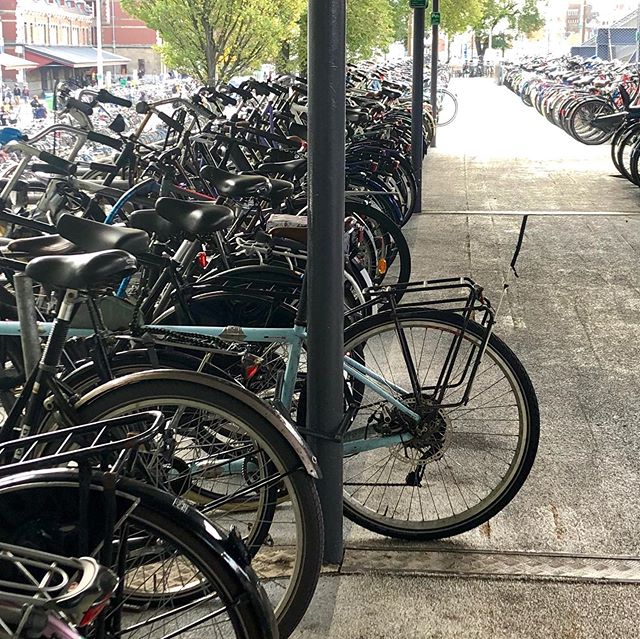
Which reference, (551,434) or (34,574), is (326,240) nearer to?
(34,574)

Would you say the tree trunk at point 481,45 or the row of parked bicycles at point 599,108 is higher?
the tree trunk at point 481,45

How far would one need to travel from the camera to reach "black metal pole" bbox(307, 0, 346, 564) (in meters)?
2.52

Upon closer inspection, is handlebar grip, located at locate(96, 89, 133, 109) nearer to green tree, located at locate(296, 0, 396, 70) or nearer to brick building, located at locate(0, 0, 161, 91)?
brick building, located at locate(0, 0, 161, 91)

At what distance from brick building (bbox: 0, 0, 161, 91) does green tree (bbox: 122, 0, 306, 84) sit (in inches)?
69.1

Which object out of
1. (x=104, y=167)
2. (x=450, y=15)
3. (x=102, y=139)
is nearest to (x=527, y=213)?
(x=104, y=167)

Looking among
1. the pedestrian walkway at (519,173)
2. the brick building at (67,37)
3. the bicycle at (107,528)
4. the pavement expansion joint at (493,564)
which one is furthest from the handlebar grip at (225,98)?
the bicycle at (107,528)

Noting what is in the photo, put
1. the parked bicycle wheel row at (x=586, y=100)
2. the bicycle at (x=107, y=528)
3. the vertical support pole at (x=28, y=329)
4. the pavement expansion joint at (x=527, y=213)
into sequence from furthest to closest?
the parked bicycle wheel row at (x=586, y=100) < the pavement expansion joint at (x=527, y=213) < the vertical support pole at (x=28, y=329) < the bicycle at (x=107, y=528)

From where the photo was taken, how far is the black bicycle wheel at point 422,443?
292 centimetres

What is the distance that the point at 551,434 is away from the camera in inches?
150

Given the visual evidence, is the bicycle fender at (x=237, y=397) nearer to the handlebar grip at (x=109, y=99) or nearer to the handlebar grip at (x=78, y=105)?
the handlebar grip at (x=78, y=105)

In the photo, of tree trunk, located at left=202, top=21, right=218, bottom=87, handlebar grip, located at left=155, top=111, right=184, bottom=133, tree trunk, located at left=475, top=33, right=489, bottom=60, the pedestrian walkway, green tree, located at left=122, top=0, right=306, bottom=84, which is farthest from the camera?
tree trunk, located at left=475, top=33, right=489, bottom=60

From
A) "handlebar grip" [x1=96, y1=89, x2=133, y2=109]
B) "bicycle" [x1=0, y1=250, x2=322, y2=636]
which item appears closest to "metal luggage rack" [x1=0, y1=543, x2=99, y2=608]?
"bicycle" [x1=0, y1=250, x2=322, y2=636]

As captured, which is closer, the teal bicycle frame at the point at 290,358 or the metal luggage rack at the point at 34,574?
the metal luggage rack at the point at 34,574

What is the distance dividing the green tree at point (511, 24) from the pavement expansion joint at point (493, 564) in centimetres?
5552
